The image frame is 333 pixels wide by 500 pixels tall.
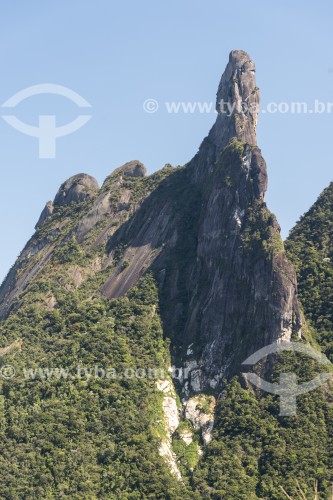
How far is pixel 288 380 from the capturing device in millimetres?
123125

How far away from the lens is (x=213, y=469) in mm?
116188

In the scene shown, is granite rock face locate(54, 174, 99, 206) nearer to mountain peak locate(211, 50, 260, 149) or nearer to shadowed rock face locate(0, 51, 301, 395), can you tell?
shadowed rock face locate(0, 51, 301, 395)

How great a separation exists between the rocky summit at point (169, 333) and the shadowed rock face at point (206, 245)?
203mm

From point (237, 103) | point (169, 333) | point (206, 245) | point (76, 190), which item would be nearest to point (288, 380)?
point (169, 333)

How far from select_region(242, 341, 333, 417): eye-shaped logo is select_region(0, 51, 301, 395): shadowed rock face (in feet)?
4.12

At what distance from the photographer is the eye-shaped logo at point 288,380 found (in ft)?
399

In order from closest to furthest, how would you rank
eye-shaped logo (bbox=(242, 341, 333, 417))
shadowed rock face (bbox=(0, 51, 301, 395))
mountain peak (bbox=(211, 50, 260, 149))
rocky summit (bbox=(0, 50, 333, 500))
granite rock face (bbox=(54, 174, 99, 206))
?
rocky summit (bbox=(0, 50, 333, 500)) < eye-shaped logo (bbox=(242, 341, 333, 417)) < shadowed rock face (bbox=(0, 51, 301, 395)) < mountain peak (bbox=(211, 50, 260, 149)) < granite rock face (bbox=(54, 174, 99, 206))

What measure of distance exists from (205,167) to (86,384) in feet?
144

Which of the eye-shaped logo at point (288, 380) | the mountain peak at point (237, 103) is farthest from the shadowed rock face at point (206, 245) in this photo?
the eye-shaped logo at point (288, 380)

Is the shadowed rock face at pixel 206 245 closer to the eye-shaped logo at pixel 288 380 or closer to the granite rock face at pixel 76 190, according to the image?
the granite rock face at pixel 76 190

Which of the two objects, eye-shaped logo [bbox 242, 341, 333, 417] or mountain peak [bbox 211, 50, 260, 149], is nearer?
eye-shaped logo [bbox 242, 341, 333, 417]

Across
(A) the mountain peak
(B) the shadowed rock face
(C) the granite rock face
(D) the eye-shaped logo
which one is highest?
(A) the mountain peak

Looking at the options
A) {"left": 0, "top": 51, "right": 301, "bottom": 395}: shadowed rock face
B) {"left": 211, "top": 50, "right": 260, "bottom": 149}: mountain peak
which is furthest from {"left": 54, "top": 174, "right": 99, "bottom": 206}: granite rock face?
{"left": 211, "top": 50, "right": 260, "bottom": 149}: mountain peak

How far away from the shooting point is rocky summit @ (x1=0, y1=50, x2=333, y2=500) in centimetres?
11631
